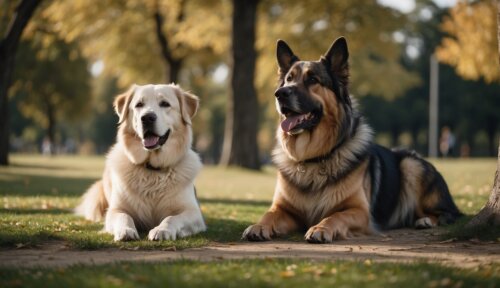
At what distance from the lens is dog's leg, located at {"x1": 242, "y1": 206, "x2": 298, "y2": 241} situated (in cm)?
632

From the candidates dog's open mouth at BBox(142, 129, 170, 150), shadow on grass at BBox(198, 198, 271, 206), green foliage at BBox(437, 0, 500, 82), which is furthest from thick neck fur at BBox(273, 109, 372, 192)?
green foliage at BBox(437, 0, 500, 82)

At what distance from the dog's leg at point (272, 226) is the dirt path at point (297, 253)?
0.64 feet

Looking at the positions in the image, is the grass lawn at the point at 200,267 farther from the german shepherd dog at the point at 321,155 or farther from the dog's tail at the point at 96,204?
the german shepherd dog at the point at 321,155

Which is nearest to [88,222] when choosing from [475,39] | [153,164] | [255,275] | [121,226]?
[153,164]

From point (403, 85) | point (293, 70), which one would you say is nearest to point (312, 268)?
point (293, 70)

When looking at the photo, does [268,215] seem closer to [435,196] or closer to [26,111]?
[435,196]

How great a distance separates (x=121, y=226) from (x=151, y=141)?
3.87 feet

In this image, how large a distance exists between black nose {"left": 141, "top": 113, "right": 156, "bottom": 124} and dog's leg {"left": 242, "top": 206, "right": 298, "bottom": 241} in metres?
1.80

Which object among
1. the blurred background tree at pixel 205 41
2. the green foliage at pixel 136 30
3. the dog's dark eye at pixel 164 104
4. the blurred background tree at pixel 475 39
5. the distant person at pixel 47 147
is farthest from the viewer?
the distant person at pixel 47 147

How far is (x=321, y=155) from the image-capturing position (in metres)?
6.89

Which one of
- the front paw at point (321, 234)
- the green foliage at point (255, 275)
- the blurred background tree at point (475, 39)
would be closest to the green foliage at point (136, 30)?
the blurred background tree at point (475, 39)

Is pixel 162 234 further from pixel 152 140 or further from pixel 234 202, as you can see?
pixel 234 202

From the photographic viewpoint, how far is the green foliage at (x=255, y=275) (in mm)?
3842

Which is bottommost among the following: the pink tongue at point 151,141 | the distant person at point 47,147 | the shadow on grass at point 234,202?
the distant person at point 47,147
